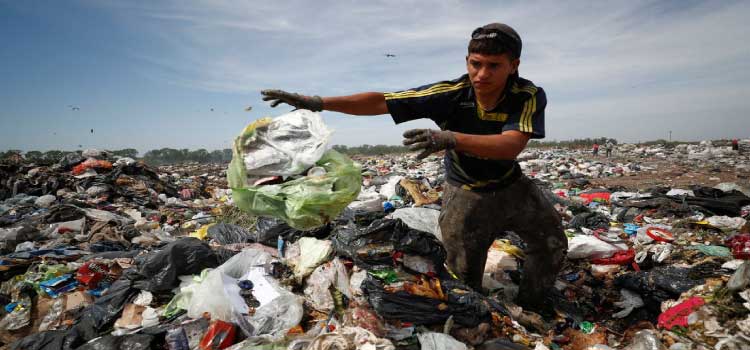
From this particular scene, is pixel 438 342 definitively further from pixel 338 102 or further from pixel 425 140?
pixel 338 102

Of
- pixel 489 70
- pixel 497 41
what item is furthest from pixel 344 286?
pixel 497 41

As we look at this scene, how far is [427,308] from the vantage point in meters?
2.02

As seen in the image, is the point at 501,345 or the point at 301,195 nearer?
the point at 301,195

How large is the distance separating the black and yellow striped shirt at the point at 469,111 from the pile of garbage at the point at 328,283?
484 millimetres

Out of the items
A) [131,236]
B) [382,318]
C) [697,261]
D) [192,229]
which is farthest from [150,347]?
[697,261]

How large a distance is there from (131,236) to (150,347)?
278cm

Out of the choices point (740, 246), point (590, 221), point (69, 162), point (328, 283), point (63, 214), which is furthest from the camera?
point (69, 162)

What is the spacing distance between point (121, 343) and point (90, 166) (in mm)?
7400

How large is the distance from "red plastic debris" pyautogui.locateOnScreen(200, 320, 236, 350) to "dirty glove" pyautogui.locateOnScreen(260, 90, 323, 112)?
1266mm

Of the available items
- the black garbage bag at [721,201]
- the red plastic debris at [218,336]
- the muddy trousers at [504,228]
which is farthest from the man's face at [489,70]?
the black garbage bag at [721,201]

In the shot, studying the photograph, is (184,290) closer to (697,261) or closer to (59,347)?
(59,347)

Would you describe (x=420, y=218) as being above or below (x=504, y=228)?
below

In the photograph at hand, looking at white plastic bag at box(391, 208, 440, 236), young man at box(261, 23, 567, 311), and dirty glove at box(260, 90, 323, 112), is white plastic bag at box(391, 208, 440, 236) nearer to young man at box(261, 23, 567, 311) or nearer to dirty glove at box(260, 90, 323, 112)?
young man at box(261, 23, 567, 311)

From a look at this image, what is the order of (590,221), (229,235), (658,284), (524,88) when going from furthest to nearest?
(590,221) → (229,235) → (658,284) → (524,88)
